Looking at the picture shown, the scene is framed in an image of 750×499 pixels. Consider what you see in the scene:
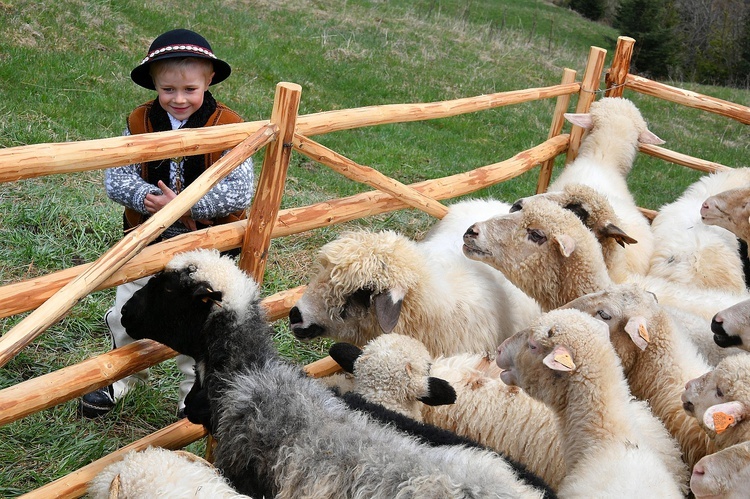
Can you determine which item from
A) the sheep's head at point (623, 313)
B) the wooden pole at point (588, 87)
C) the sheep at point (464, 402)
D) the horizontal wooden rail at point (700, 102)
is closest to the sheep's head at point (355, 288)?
the sheep at point (464, 402)

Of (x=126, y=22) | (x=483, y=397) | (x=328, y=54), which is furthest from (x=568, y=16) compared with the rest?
(x=483, y=397)

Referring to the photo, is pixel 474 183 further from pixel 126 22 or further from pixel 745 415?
pixel 126 22

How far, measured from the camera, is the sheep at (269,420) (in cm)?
330

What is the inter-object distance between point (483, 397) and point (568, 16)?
3568 cm

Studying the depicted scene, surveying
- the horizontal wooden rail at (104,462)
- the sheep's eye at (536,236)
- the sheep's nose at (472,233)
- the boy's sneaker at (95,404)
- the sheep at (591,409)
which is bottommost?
the boy's sneaker at (95,404)

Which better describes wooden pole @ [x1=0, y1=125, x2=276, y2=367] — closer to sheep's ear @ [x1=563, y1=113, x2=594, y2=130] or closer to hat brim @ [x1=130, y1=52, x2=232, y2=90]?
hat brim @ [x1=130, y1=52, x2=232, y2=90]

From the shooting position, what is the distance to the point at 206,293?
412 centimetres

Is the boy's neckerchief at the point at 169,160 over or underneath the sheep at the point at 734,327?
over

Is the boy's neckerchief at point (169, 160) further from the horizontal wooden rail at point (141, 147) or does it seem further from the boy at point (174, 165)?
the horizontal wooden rail at point (141, 147)

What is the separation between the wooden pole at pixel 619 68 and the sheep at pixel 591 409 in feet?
15.8

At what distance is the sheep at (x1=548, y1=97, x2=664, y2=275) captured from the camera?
7.51m

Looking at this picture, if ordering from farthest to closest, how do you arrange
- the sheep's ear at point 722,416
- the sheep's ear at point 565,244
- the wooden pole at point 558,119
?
1. the wooden pole at point 558,119
2. the sheep's ear at point 565,244
3. the sheep's ear at point 722,416

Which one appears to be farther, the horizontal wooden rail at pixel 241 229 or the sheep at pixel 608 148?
the sheep at pixel 608 148

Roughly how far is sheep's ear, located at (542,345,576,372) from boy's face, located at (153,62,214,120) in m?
2.76
